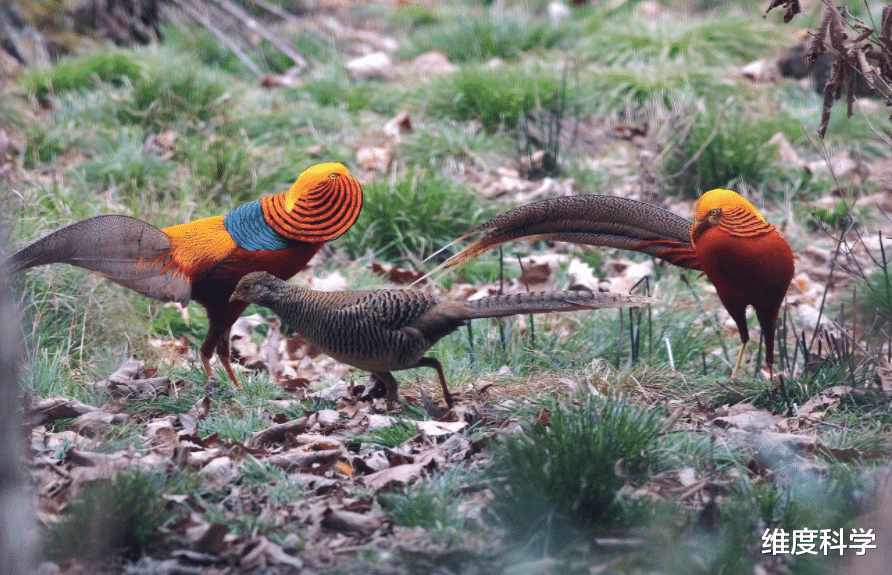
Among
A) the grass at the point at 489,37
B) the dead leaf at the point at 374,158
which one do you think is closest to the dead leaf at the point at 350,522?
the dead leaf at the point at 374,158

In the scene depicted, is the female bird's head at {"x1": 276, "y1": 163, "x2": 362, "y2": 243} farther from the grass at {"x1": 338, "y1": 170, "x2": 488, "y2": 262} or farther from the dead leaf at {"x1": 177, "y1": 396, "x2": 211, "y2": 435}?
the grass at {"x1": 338, "y1": 170, "x2": 488, "y2": 262}

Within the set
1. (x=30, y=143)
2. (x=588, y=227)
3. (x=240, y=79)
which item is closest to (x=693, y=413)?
(x=588, y=227)

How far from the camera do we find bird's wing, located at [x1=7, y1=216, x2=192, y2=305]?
380cm

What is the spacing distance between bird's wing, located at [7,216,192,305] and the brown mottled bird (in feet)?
2.49

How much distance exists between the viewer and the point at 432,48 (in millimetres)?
8945

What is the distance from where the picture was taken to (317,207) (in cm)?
423

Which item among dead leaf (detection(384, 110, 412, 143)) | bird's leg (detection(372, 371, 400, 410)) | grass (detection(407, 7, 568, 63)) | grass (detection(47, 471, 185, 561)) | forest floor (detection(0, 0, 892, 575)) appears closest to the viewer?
grass (detection(47, 471, 185, 561))

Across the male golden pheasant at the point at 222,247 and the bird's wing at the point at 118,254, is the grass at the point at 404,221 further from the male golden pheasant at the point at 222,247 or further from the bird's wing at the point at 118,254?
the bird's wing at the point at 118,254

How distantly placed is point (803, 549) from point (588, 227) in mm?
1897

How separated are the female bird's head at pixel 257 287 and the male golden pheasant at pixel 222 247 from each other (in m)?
0.40

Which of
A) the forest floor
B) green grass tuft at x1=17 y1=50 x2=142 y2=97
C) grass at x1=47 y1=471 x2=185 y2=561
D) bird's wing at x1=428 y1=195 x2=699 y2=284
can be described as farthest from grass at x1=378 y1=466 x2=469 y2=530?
green grass tuft at x1=17 y1=50 x2=142 y2=97

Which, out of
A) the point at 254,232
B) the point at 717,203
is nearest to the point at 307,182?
the point at 254,232

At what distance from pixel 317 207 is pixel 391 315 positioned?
3.04 ft

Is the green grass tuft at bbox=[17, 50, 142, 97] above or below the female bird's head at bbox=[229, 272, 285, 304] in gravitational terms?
above
